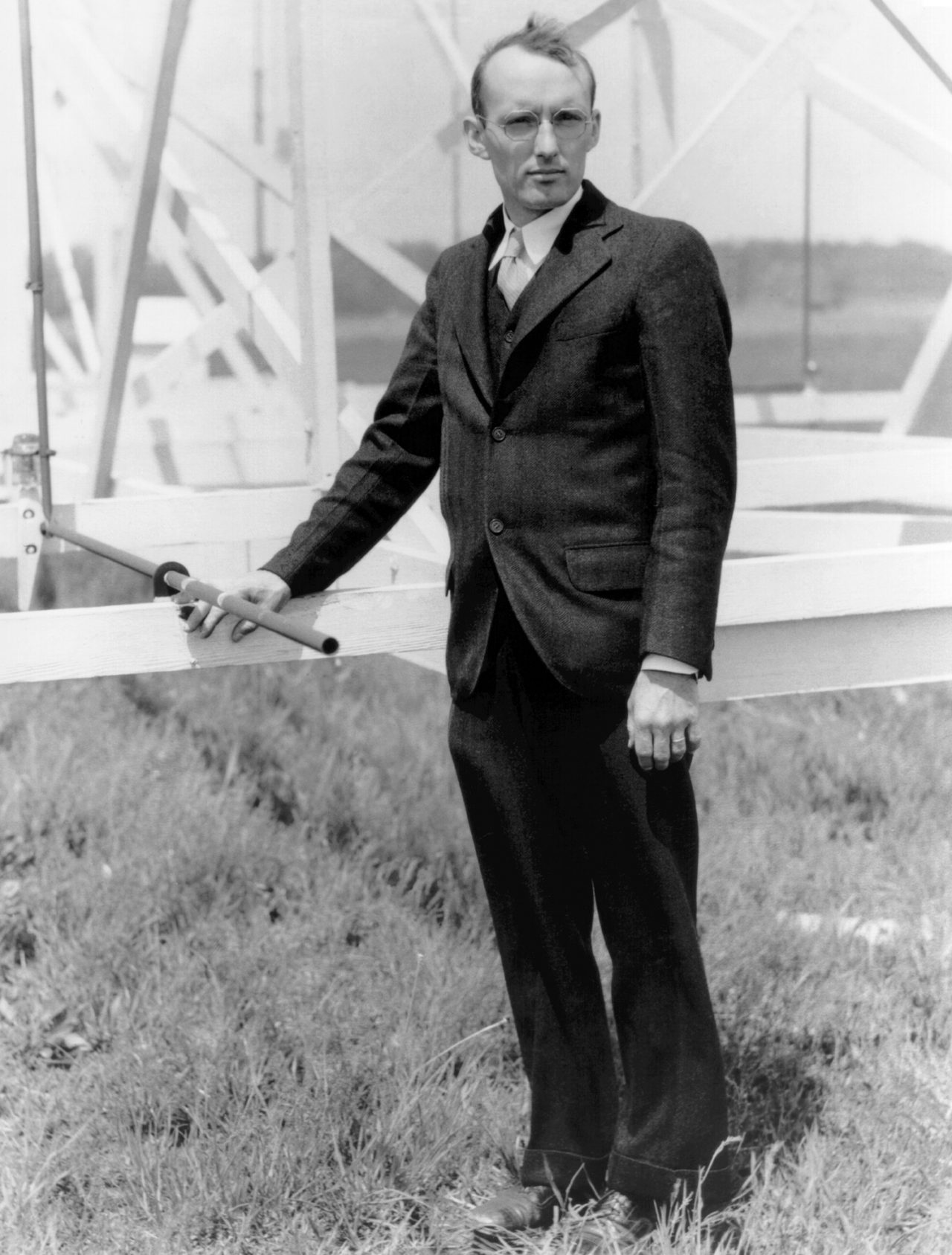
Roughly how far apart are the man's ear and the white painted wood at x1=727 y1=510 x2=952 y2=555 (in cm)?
191

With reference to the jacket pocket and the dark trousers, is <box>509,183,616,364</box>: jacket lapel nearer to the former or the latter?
the jacket pocket

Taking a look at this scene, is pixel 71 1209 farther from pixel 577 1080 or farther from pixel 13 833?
pixel 13 833

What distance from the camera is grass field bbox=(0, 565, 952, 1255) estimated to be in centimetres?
255

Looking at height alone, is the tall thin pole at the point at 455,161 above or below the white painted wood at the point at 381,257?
above

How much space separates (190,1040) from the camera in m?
3.04

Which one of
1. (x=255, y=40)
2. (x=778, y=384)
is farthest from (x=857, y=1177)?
(x=778, y=384)

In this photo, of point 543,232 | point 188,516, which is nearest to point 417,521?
point 188,516

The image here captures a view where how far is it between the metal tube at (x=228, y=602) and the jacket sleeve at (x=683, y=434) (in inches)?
17.2

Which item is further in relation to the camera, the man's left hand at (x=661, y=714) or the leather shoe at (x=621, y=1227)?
the leather shoe at (x=621, y=1227)

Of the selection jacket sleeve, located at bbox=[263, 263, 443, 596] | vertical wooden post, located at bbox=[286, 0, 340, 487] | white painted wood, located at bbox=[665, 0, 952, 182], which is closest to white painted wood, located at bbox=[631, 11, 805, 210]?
white painted wood, located at bbox=[665, 0, 952, 182]

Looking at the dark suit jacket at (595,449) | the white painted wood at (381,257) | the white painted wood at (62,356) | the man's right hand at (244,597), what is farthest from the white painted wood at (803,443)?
the white painted wood at (62,356)

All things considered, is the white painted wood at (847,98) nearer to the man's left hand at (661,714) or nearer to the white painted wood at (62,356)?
the man's left hand at (661,714)

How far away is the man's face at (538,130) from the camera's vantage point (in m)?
2.12

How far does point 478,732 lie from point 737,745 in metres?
2.93
